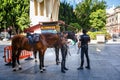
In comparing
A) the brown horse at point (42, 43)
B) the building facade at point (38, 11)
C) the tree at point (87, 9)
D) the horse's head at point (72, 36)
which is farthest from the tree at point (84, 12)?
the horse's head at point (72, 36)

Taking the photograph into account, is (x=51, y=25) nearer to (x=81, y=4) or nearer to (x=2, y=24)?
(x=2, y=24)

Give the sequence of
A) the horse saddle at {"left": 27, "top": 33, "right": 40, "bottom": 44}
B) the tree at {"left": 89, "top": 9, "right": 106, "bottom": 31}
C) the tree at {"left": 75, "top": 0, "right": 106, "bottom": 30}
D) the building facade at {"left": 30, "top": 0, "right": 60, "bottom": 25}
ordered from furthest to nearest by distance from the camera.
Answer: the tree at {"left": 75, "top": 0, "right": 106, "bottom": 30}, the tree at {"left": 89, "top": 9, "right": 106, "bottom": 31}, the building facade at {"left": 30, "top": 0, "right": 60, "bottom": 25}, the horse saddle at {"left": 27, "top": 33, "right": 40, "bottom": 44}

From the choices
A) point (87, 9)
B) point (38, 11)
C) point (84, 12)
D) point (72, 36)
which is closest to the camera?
point (72, 36)

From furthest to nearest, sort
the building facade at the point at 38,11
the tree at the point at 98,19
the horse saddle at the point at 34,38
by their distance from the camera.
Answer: the tree at the point at 98,19 → the building facade at the point at 38,11 → the horse saddle at the point at 34,38

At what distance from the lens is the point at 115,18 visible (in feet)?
428

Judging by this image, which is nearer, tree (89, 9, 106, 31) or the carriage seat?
the carriage seat

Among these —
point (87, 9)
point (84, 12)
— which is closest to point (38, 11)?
point (87, 9)

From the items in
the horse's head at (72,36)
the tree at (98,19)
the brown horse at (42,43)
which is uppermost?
the tree at (98,19)

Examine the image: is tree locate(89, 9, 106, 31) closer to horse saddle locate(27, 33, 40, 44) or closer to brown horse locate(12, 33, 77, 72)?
brown horse locate(12, 33, 77, 72)

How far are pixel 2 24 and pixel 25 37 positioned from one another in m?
45.1

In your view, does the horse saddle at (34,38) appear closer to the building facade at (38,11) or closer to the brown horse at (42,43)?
the brown horse at (42,43)

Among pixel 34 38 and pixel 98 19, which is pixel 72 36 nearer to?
pixel 34 38

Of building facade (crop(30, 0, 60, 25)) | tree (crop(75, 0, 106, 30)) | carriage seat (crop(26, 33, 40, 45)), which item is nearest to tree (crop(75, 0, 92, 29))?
tree (crop(75, 0, 106, 30))

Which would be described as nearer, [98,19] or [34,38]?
[34,38]
